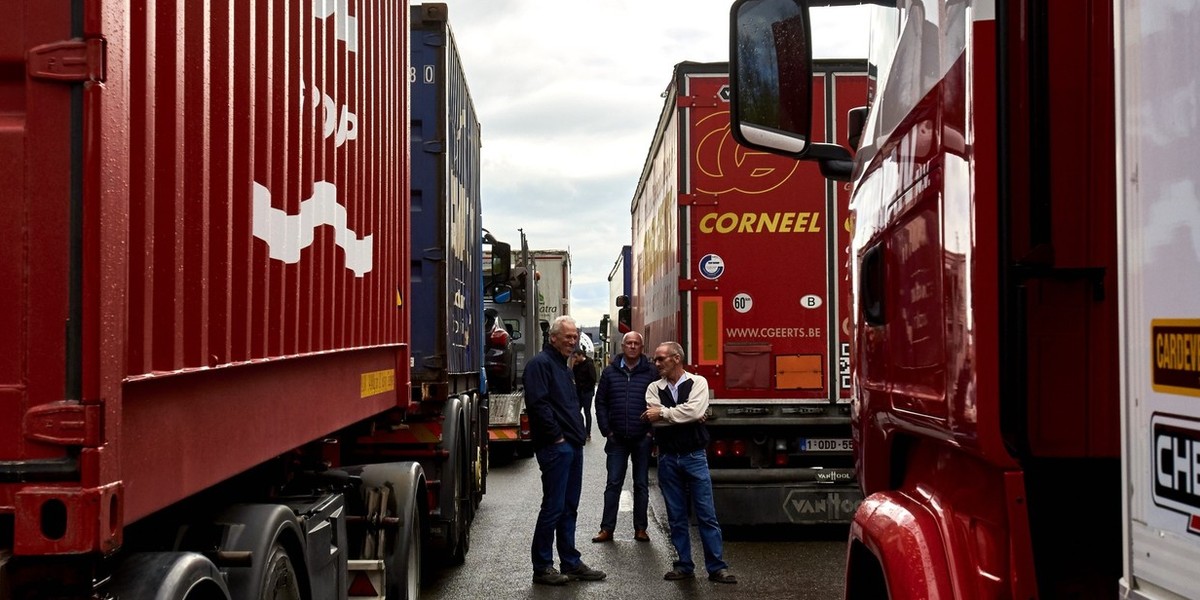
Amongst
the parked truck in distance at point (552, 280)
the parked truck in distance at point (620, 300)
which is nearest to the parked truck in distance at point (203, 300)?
the parked truck in distance at point (620, 300)

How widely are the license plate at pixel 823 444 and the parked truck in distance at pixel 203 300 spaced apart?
148 inches

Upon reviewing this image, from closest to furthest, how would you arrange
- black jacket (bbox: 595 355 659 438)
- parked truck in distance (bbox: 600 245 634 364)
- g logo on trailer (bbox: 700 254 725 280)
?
1. black jacket (bbox: 595 355 659 438)
2. g logo on trailer (bbox: 700 254 725 280)
3. parked truck in distance (bbox: 600 245 634 364)

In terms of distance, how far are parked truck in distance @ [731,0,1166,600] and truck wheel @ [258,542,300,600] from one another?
6.39ft

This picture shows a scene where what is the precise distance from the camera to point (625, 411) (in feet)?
30.5

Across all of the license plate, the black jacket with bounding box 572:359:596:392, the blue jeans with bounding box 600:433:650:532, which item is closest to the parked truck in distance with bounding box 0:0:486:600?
the blue jeans with bounding box 600:433:650:532

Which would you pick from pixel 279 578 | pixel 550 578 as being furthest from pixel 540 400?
pixel 279 578

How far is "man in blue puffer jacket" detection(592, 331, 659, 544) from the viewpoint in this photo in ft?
30.2

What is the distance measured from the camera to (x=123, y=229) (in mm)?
2559

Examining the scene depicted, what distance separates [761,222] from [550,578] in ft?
11.3

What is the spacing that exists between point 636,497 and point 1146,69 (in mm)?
8543

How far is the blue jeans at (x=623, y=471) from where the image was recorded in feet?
31.1

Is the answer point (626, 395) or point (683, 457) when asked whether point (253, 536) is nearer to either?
point (683, 457)

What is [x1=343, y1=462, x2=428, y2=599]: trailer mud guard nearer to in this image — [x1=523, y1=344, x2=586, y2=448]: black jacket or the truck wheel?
[x1=523, y1=344, x2=586, y2=448]: black jacket

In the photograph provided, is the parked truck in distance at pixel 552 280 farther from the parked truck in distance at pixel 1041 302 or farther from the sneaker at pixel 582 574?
the parked truck in distance at pixel 1041 302
